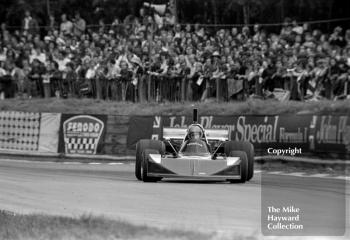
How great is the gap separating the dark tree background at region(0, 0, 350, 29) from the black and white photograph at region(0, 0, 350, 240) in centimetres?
5

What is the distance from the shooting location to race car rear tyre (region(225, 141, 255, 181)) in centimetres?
1650

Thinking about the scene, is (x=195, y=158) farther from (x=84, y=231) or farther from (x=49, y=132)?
(x=49, y=132)

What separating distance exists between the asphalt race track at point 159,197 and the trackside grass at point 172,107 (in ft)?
9.66

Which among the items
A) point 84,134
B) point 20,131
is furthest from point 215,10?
point 20,131

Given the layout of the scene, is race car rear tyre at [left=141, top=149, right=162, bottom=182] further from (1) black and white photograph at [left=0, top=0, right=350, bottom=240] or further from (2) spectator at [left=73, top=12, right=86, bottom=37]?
(2) spectator at [left=73, top=12, right=86, bottom=37]

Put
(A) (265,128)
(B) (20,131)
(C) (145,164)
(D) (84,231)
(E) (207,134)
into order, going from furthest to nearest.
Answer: (B) (20,131) → (A) (265,128) → (E) (207,134) → (C) (145,164) → (D) (84,231)

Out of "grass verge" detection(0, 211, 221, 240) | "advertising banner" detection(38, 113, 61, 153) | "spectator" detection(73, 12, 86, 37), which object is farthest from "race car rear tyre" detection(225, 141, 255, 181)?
"spectator" detection(73, 12, 86, 37)

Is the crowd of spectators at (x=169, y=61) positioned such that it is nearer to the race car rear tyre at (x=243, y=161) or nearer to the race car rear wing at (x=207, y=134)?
the race car rear wing at (x=207, y=134)

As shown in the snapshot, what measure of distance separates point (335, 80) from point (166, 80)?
548cm

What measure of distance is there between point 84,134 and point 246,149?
9052 millimetres

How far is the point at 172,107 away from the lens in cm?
2492

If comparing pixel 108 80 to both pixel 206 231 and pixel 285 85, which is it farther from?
pixel 206 231

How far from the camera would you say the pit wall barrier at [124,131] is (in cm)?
2039

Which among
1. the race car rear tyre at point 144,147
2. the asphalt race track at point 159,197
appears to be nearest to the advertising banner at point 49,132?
the asphalt race track at point 159,197
